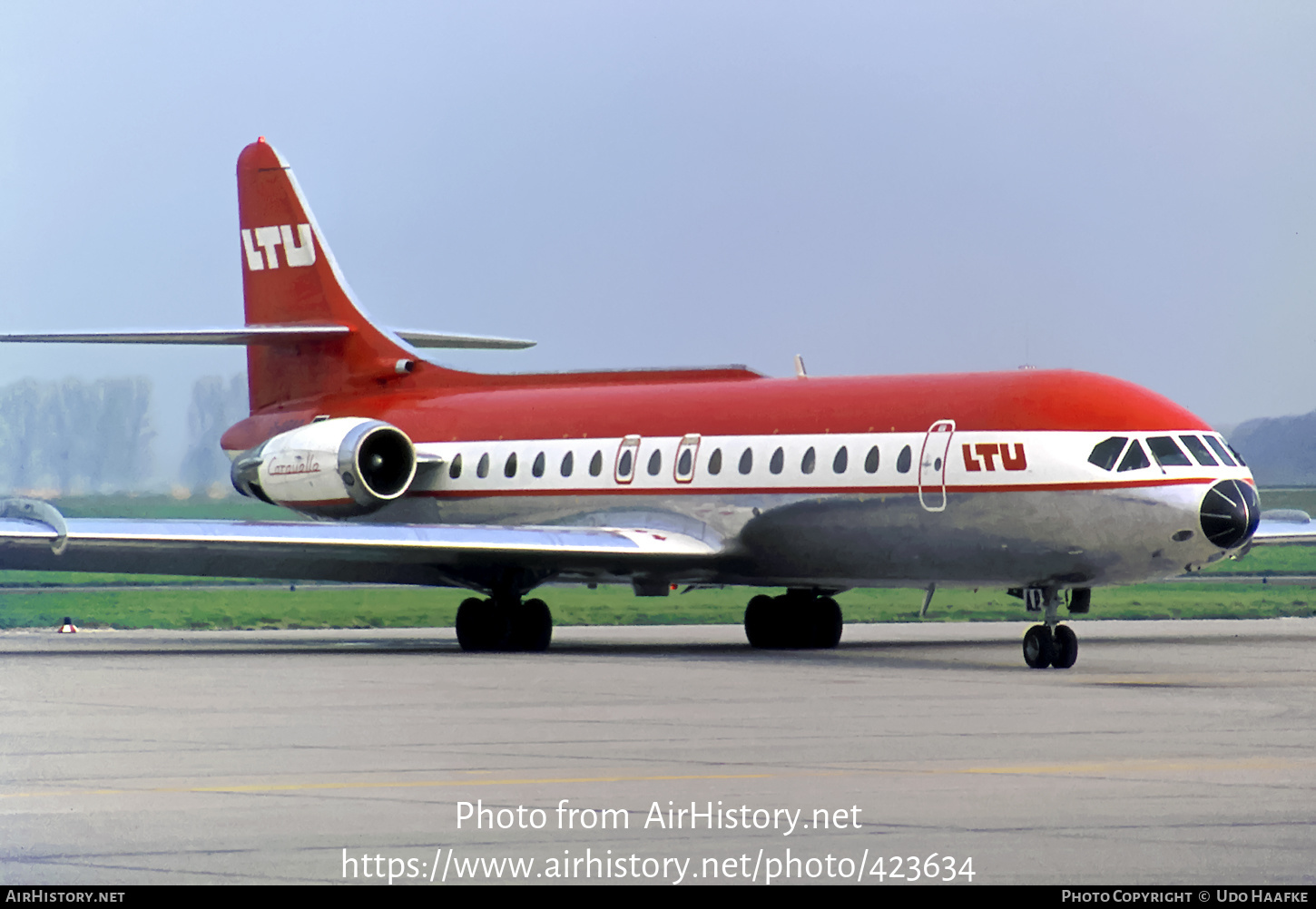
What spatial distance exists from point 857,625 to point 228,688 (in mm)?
19419

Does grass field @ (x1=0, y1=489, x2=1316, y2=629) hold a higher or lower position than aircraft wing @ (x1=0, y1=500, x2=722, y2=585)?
lower

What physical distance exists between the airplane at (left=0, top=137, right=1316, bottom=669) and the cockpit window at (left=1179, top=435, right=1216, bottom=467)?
22mm

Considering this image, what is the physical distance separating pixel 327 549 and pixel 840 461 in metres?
6.31

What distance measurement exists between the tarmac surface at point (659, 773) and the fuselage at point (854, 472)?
1.75 m

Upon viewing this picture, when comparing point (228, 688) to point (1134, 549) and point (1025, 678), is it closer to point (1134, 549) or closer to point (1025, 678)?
point (1025, 678)

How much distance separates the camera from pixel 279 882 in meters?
7.76

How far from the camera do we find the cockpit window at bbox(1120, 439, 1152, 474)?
72.8 feet

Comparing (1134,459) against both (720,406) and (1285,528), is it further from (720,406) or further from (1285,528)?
(1285,528)

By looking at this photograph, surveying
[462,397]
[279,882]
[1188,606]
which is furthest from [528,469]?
[279,882]

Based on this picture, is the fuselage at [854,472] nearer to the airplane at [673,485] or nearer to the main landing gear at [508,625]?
the airplane at [673,485]

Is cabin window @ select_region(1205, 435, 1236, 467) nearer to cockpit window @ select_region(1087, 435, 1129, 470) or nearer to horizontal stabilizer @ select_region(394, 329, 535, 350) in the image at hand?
cockpit window @ select_region(1087, 435, 1129, 470)

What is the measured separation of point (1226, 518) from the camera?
2170cm

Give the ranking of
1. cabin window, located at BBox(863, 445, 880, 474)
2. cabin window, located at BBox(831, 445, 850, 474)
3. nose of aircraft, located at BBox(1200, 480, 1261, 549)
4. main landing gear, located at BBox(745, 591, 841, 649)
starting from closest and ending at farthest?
nose of aircraft, located at BBox(1200, 480, 1261, 549) → cabin window, located at BBox(863, 445, 880, 474) → cabin window, located at BBox(831, 445, 850, 474) → main landing gear, located at BBox(745, 591, 841, 649)

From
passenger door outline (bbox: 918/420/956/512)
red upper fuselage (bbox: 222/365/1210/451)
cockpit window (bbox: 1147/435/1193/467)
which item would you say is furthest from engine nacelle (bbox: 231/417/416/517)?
cockpit window (bbox: 1147/435/1193/467)
